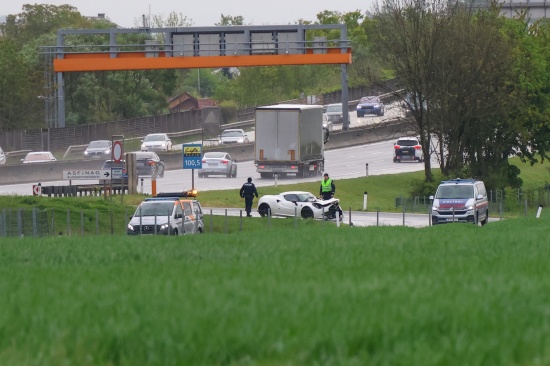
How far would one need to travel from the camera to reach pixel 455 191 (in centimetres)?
4522

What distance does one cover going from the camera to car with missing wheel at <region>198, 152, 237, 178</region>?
7031 cm

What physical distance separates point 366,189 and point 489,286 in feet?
170

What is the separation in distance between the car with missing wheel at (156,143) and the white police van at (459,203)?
39069 millimetres

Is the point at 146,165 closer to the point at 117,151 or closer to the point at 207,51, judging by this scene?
the point at 207,51

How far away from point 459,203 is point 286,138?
906 inches

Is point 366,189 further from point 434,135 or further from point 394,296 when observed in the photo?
point 394,296

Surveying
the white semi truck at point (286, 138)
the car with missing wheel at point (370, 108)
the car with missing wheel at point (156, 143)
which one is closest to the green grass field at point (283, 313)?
the white semi truck at point (286, 138)

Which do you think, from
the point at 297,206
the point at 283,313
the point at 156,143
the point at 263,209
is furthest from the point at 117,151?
the point at 156,143

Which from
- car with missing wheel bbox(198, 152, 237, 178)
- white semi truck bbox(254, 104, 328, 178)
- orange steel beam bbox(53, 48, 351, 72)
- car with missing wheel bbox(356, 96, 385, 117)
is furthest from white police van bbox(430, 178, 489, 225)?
car with missing wheel bbox(356, 96, 385, 117)

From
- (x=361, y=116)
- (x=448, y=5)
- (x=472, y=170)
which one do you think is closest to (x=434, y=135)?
(x=472, y=170)

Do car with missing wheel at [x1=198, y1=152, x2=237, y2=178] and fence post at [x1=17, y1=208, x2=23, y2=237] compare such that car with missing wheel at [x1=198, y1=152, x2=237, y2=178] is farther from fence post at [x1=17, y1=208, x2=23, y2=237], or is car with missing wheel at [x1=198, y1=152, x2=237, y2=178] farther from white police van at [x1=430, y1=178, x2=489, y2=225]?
fence post at [x1=17, y1=208, x2=23, y2=237]

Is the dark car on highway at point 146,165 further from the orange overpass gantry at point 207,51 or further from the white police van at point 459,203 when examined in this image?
the white police van at point 459,203

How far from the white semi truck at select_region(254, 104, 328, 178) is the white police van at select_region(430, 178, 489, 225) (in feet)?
69.1

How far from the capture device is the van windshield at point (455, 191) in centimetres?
4488
